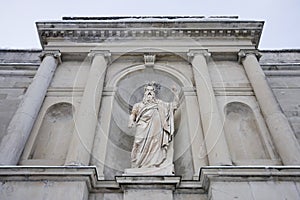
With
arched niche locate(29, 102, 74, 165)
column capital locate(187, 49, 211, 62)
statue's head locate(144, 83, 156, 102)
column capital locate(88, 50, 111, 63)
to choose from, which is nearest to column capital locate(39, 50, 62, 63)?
column capital locate(88, 50, 111, 63)

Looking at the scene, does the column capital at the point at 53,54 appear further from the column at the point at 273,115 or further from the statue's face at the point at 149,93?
the column at the point at 273,115

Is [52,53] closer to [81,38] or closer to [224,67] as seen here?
[81,38]

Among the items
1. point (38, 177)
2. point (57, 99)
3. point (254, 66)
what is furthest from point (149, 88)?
point (38, 177)

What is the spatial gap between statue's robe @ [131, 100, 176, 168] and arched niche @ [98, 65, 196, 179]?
458 millimetres

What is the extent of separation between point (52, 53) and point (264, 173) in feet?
26.4

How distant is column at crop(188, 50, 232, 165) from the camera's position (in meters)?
7.80

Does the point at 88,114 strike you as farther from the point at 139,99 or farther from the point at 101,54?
the point at 101,54

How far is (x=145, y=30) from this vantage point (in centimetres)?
1193

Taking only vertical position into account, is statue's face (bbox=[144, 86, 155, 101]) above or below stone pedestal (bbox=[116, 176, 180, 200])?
above

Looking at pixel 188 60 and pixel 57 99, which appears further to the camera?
pixel 188 60

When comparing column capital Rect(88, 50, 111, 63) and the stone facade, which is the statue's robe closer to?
the stone facade

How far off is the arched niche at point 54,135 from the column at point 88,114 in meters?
0.61

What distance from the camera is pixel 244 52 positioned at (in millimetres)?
11320

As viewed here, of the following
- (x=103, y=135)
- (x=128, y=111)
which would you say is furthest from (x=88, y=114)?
(x=128, y=111)
